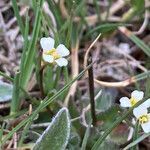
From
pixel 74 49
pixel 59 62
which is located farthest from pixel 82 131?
pixel 74 49

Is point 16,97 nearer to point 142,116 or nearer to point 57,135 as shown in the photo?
point 57,135

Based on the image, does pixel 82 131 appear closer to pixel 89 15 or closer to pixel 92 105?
pixel 92 105

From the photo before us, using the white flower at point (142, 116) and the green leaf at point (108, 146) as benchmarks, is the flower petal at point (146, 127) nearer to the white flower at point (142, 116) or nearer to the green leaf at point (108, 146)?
the white flower at point (142, 116)

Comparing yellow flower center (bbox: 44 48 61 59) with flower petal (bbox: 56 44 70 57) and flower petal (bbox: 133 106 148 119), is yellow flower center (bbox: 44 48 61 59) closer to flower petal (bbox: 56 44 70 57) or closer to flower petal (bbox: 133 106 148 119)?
flower petal (bbox: 56 44 70 57)

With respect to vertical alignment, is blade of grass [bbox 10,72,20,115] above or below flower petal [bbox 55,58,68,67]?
below

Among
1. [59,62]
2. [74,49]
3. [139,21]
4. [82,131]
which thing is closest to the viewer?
[59,62]

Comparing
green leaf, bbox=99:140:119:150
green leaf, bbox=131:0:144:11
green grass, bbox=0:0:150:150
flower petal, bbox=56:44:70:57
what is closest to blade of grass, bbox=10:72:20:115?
green grass, bbox=0:0:150:150
